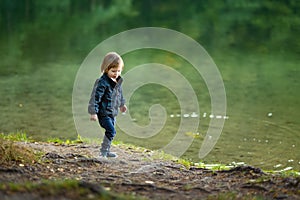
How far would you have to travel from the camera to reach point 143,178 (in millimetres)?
6930

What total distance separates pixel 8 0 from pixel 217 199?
36.6 meters

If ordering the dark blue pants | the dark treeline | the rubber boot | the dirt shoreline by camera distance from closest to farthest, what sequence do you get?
1. the dirt shoreline
2. the dark blue pants
3. the rubber boot
4. the dark treeline

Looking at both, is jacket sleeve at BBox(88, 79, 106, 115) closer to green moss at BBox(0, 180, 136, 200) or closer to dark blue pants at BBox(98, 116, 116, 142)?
dark blue pants at BBox(98, 116, 116, 142)

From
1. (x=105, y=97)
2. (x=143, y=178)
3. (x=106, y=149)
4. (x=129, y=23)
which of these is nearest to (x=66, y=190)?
(x=143, y=178)

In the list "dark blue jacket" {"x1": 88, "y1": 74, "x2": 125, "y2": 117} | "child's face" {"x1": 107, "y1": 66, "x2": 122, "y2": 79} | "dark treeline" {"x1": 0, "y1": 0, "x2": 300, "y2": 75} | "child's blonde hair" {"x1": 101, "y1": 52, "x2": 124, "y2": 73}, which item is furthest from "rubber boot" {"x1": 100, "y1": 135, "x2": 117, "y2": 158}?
"dark treeline" {"x1": 0, "y1": 0, "x2": 300, "y2": 75}

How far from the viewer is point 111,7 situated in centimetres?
3762

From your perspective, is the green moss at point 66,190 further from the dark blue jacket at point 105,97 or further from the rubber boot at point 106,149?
the rubber boot at point 106,149

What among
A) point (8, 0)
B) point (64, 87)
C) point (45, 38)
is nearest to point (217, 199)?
point (64, 87)

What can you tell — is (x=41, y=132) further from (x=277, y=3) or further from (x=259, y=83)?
(x=277, y=3)

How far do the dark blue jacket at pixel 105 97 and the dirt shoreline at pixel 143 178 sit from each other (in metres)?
0.68

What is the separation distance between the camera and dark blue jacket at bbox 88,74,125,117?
7684 millimetres

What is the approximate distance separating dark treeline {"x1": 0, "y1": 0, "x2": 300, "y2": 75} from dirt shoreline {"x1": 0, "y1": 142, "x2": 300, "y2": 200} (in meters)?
12.7

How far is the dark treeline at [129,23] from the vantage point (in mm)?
24859

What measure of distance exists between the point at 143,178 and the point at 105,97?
1.44 m
